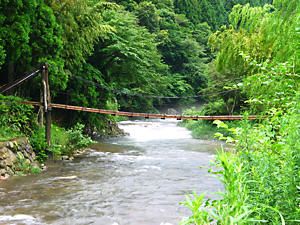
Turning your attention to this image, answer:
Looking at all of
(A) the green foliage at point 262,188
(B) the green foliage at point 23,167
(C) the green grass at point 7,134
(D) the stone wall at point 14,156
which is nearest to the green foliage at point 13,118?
(C) the green grass at point 7,134

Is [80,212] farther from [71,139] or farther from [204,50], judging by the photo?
[204,50]

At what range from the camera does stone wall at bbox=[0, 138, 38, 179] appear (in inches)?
286

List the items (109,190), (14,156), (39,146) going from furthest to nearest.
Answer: (39,146)
(14,156)
(109,190)

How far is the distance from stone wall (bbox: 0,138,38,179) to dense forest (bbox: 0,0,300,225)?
70 cm

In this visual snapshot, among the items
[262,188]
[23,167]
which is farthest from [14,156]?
[262,188]

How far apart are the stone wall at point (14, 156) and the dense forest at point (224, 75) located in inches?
27.7

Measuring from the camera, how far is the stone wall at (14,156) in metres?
7.26

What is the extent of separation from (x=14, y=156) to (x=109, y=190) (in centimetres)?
240

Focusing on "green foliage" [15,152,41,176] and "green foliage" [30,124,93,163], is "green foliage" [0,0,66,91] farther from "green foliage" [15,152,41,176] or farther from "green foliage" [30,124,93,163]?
"green foliage" [15,152,41,176]

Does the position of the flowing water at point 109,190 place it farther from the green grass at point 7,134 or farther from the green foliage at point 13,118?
the green foliage at point 13,118

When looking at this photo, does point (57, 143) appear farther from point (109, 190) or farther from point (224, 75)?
point (224, 75)

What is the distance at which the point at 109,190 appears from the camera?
21.6ft

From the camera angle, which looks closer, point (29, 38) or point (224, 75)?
point (29, 38)

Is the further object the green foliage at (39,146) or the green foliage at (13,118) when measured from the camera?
the green foliage at (39,146)
